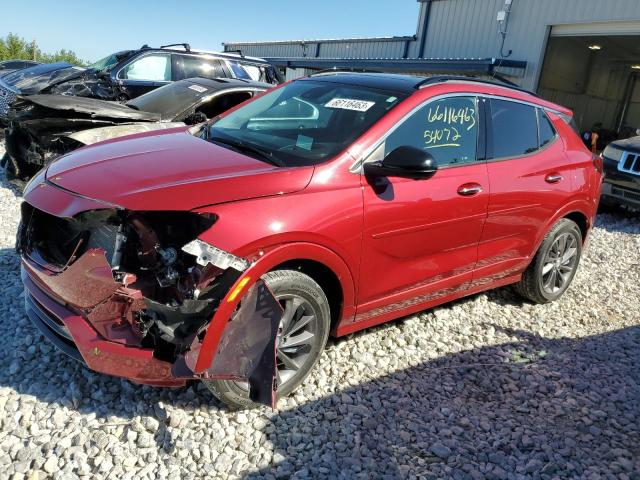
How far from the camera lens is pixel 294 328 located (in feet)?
9.62

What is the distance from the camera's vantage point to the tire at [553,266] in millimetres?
4598

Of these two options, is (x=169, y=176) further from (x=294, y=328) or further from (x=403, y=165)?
(x=403, y=165)

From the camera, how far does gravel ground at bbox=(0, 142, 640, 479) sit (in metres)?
2.54

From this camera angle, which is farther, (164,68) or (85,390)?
(164,68)

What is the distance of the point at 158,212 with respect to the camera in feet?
8.43

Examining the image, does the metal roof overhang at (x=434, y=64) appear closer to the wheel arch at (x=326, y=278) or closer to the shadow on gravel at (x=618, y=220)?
the shadow on gravel at (x=618, y=220)

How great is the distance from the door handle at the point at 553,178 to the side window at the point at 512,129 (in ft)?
0.83

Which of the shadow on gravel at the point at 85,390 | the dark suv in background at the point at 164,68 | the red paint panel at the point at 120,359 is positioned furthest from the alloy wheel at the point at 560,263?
the dark suv in background at the point at 164,68

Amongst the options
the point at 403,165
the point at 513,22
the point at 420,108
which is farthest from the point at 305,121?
the point at 513,22

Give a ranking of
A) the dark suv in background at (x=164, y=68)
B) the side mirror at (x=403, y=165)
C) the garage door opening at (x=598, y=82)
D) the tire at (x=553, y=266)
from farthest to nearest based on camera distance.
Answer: the garage door opening at (x=598, y=82) < the dark suv in background at (x=164, y=68) < the tire at (x=553, y=266) < the side mirror at (x=403, y=165)

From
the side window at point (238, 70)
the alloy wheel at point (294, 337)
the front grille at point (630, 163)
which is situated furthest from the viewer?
the side window at point (238, 70)

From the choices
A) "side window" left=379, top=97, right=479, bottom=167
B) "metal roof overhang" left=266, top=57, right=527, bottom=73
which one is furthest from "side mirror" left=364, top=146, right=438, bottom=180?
"metal roof overhang" left=266, top=57, right=527, bottom=73

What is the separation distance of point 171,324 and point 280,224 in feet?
2.35

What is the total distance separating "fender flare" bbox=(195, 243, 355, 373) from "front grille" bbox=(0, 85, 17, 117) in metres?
6.84
